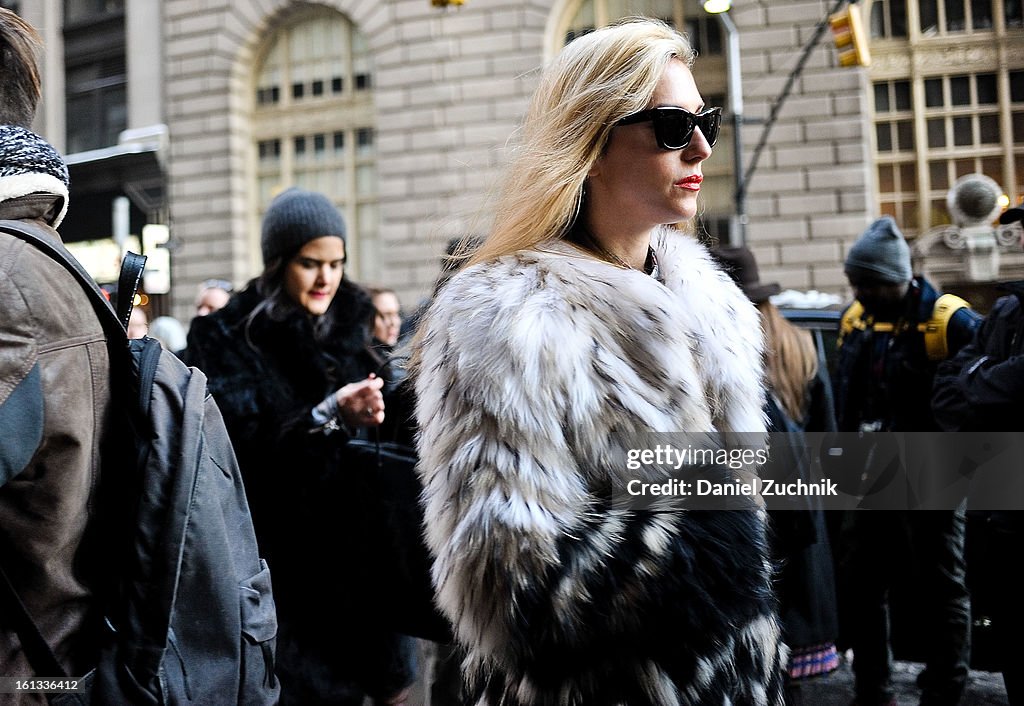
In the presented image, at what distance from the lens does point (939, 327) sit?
14.4 feet

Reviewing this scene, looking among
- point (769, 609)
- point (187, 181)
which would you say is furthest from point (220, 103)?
point (769, 609)

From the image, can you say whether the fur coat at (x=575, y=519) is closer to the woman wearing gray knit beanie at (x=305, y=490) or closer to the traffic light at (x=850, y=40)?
the woman wearing gray knit beanie at (x=305, y=490)

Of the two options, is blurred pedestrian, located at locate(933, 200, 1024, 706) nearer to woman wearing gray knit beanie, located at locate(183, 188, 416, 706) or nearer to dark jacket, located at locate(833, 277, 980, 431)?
dark jacket, located at locate(833, 277, 980, 431)

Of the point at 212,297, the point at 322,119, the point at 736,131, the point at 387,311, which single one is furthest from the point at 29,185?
the point at 322,119

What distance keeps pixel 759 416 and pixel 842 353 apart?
3.21 m

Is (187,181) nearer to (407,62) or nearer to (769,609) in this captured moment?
(407,62)

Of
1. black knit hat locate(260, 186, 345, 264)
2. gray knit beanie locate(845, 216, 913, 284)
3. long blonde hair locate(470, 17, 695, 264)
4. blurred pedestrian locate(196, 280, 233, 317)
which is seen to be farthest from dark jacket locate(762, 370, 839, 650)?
blurred pedestrian locate(196, 280, 233, 317)

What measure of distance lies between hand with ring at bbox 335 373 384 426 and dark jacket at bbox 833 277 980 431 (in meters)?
2.72

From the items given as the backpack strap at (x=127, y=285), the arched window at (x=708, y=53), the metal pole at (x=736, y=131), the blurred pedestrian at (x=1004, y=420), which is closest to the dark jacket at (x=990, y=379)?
the blurred pedestrian at (x=1004, y=420)

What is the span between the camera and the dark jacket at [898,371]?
4.37 m

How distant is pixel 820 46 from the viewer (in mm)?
14867

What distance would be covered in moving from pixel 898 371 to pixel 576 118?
324 cm

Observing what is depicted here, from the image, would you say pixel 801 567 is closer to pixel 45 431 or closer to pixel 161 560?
pixel 161 560

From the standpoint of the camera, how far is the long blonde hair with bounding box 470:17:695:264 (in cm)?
179
